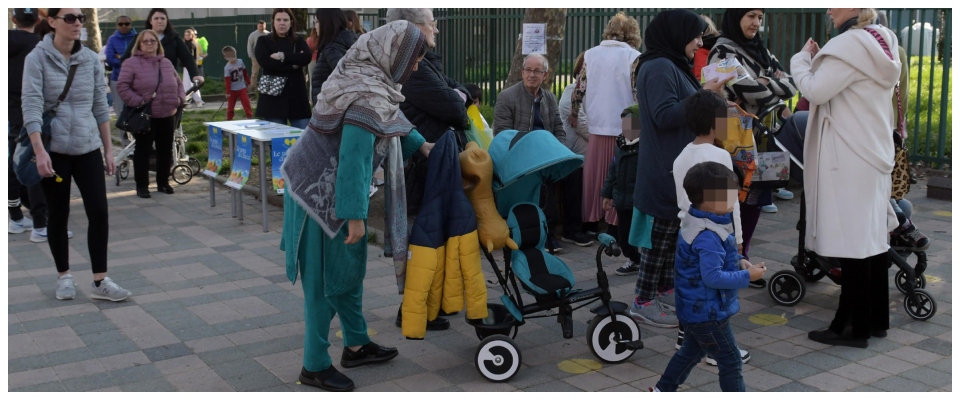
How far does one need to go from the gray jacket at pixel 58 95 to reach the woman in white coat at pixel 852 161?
4.09 metres

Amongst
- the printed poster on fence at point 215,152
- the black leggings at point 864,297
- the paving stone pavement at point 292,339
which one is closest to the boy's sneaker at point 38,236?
the paving stone pavement at point 292,339

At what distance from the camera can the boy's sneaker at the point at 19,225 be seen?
8438 millimetres

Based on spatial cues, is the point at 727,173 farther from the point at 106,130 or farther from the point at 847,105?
the point at 106,130

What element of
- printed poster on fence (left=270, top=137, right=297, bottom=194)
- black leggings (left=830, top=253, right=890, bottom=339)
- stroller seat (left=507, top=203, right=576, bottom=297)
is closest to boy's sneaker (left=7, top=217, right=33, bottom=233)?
printed poster on fence (left=270, top=137, right=297, bottom=194)

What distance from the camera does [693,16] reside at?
5344 millimetres

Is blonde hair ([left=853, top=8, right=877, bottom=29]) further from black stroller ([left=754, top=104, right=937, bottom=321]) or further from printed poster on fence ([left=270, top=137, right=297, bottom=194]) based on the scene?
printed poster on fence ([left=270, top=137, right=297, bottom=194])

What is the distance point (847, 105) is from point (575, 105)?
119 inches

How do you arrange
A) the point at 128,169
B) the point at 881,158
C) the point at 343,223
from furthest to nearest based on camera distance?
the point at 128,169 → the point at 881,158 → the point at 343,223

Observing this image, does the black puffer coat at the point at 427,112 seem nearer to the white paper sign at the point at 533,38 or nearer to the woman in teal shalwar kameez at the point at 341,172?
the woman in teal shalwar kameez at the point at 341,172

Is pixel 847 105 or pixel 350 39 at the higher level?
pixel 350 39

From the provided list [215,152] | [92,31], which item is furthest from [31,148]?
[92,31]

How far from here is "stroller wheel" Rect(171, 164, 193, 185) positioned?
1093cm

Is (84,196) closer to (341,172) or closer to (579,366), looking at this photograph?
(341,172)
